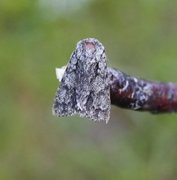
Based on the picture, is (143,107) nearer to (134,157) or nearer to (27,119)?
(134,157)

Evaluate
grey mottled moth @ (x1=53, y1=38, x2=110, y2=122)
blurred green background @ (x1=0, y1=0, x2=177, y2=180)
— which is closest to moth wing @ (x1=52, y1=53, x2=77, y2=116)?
grey mottled moth @ (x1=53, y1=38, x2=110, y2=122)

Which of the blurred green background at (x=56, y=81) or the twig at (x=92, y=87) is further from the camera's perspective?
the blurred green background at (x=56, y=81)

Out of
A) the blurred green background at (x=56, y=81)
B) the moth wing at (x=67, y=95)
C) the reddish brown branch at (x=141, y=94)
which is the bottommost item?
the moth wing at (x=67, y=95)

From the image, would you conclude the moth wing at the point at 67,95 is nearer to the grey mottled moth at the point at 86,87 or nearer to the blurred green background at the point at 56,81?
the grey mottled moth at the point at 86,87

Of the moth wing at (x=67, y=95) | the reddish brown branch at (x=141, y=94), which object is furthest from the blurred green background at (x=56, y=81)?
the moth wing at (x=67, y=95)

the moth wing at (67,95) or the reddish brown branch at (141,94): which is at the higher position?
the reddish brown branch at (141,94)

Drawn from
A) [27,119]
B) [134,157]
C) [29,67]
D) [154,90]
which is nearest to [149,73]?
[134,157]

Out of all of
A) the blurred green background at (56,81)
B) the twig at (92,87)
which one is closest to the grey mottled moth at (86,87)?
the twig at (92,87)
